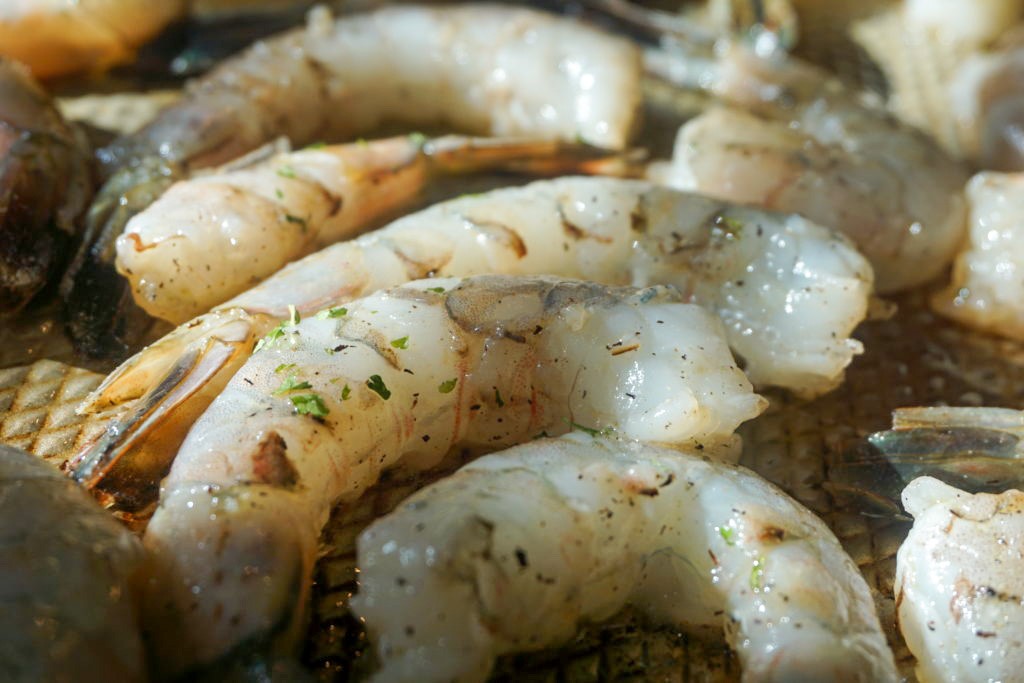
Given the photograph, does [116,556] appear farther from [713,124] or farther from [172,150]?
[713,124]

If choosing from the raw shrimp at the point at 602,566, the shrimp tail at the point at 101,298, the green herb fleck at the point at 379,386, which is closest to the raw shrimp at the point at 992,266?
the raw shrimp at the point at 602,566

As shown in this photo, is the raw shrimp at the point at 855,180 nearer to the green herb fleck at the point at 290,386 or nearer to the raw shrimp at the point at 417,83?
the raw shrimp at the point at 417,83

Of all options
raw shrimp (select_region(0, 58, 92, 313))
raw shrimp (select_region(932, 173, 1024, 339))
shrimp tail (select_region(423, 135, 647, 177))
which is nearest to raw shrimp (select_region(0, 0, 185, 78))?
raw shrimp (select_region(0, 58, 92, 313))

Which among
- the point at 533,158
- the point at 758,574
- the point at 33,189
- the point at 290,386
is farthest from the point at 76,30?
the point at 758,574

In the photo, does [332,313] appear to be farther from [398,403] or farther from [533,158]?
[533,158]

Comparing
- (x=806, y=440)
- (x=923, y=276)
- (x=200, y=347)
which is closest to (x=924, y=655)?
(x=806, y=440)
